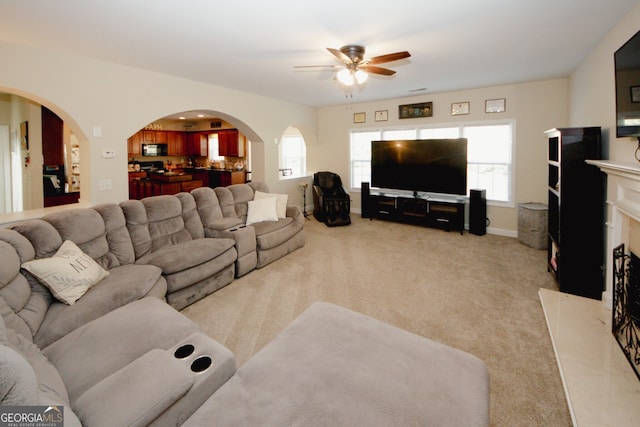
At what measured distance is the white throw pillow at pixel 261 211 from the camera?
178 inches

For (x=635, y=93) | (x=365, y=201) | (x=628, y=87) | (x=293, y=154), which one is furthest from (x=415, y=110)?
(x=293, y=154)

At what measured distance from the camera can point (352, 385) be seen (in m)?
1.40

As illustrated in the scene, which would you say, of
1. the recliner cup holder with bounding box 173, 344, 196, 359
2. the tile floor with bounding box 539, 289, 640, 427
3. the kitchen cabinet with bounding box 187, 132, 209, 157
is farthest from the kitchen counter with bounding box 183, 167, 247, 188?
the tile floor with bounding box 539, 289, 640, 427

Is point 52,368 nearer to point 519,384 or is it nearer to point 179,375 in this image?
point 179,375

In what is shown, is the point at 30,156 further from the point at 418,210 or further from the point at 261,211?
the point at 418,210

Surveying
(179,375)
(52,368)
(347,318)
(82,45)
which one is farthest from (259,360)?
(82,45)

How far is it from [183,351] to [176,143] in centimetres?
1045

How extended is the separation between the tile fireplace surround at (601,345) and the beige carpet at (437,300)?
0.11m

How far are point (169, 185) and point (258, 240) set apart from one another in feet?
15.0

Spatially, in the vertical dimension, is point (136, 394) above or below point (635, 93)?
below

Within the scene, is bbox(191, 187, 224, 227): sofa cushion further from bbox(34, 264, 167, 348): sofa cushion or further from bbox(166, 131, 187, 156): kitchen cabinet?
bbox(166, 131, 187, 156): kitchen cabinet

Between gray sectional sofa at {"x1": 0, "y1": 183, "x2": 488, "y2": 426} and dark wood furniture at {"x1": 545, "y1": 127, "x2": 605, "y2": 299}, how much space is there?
8.16ft

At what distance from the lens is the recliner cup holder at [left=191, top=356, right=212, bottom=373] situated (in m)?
1.51

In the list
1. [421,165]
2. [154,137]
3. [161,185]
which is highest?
[154,137]
